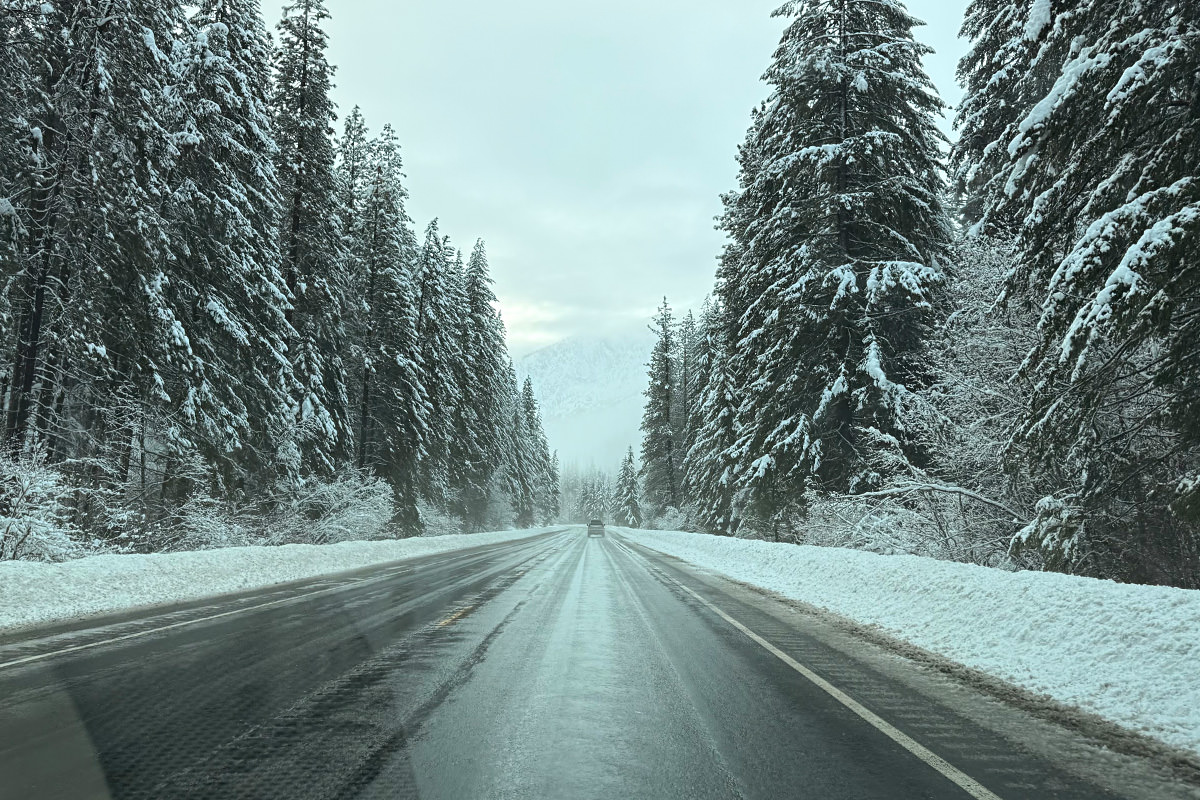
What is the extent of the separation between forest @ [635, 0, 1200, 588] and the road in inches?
164

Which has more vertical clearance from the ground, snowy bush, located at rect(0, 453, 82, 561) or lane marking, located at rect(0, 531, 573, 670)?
snowy bush, located at rect(0, 453, 82, 561)

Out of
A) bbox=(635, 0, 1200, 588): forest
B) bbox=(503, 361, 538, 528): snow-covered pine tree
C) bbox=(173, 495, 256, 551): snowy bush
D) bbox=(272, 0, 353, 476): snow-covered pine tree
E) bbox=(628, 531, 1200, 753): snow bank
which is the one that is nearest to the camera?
bbox=(628, 531, 1200, 753): snow bank

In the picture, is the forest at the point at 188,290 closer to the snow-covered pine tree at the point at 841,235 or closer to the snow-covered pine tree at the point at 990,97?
the snow-covered pine tree at the point at 841,235

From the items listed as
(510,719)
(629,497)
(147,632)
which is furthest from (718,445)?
(629,497)

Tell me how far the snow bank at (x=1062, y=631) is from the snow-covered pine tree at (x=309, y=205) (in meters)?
18.3

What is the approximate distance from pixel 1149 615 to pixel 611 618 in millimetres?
5636

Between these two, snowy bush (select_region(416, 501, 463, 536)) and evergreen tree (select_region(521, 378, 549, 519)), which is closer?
snowy bush (select_region(416, 501, 463, 536))

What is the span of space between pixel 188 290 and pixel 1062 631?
19639 millimetres

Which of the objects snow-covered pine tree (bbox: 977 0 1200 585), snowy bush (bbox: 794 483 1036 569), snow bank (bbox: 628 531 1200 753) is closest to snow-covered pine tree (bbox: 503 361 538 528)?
snowy bush (bbox: 794 483 1036 569)

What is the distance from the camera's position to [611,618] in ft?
28.7

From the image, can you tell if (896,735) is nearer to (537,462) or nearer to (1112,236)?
(1112,236)

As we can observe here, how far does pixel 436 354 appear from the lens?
35.3 m

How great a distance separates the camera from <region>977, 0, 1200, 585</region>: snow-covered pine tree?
6.06 meters

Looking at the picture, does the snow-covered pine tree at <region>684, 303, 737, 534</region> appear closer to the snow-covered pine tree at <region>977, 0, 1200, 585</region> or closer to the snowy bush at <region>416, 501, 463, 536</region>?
the snowy bush at <region>416, 501, 463, 536</region>
